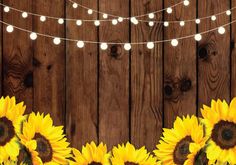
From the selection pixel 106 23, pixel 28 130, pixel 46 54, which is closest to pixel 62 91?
pixel 46 54

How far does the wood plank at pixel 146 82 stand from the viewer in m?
1.71

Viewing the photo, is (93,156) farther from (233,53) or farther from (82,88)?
(233,53)

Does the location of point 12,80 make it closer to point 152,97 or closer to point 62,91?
point 62,91

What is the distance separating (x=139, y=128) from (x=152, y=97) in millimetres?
107

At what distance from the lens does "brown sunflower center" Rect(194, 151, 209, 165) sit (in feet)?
3.74

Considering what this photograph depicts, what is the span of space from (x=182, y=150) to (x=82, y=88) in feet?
2.06

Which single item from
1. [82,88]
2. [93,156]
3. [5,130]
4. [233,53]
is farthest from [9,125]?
[233,53]

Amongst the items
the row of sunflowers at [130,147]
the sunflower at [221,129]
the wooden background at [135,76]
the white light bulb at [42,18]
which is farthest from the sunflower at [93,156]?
the white light bulb at [42,18]

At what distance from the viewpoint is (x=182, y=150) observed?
3.81 feet

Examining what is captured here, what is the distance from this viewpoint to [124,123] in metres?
1.72

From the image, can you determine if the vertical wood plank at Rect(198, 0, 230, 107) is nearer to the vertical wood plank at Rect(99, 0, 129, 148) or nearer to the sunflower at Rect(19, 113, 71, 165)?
the vertical wood plank at Rect(99, 0, 129, 148)

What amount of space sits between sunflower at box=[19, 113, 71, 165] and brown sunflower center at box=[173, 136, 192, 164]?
246 mm

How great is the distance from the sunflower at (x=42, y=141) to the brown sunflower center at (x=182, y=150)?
25cm

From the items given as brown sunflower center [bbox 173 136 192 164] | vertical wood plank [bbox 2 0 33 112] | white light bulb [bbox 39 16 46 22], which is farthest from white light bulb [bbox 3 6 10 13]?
brown sunflower center [bbox 173 136 192 164]
